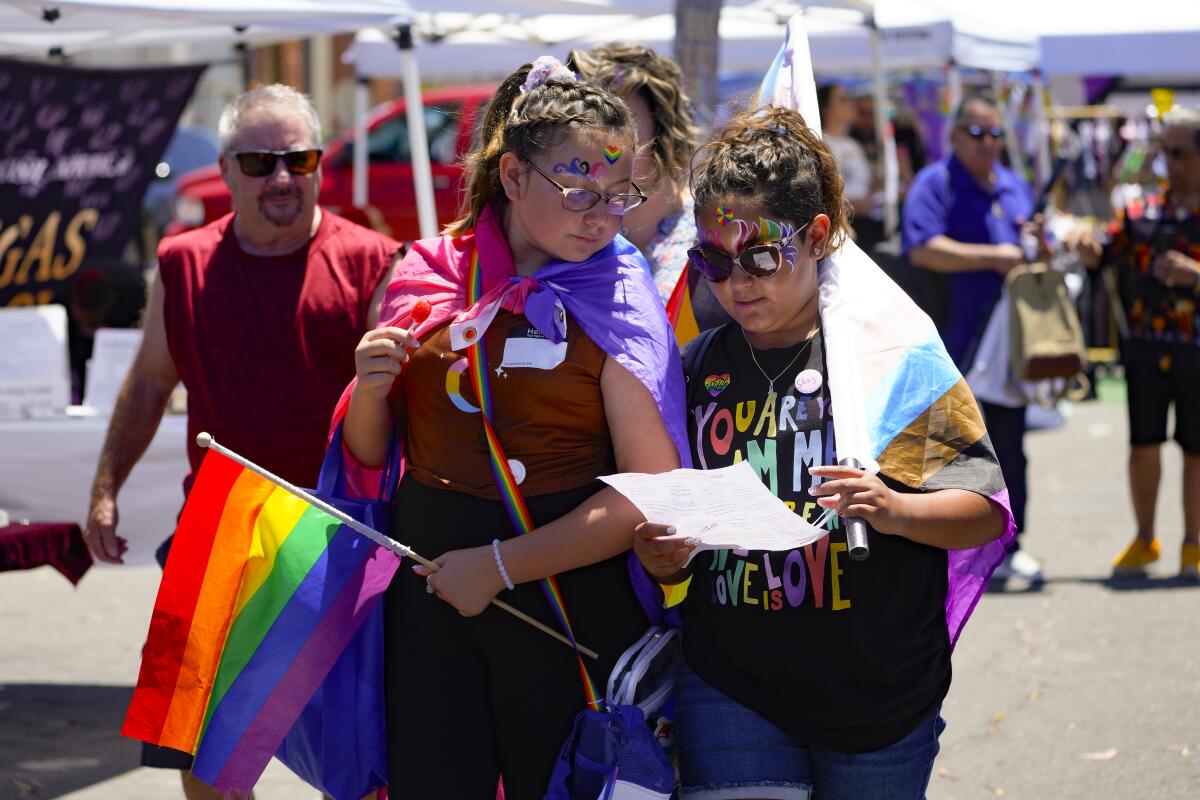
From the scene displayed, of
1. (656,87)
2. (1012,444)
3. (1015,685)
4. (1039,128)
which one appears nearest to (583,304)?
(656,87)

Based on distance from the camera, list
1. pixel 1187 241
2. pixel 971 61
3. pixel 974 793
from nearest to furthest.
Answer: pixel 974 793
pixel 1187 241
pixel 971 61

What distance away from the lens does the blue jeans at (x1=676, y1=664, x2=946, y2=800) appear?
250 cm

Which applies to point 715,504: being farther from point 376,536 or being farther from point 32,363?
point 32,363

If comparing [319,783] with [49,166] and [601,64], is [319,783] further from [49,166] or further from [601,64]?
[49,166]

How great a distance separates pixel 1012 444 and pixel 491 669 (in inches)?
176

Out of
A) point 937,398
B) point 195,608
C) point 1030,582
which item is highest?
point 937,398

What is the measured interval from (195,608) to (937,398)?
1392 mm

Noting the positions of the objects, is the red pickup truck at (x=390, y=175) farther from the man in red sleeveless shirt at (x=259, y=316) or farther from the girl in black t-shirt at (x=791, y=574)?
the girl in black t-shirt at (x=791, y=574)

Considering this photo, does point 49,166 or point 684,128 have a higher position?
point 684,128

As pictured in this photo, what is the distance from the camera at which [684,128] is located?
3.58 m

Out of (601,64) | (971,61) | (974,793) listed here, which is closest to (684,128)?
(601,64)

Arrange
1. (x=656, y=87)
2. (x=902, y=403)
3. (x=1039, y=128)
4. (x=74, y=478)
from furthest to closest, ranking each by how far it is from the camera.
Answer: (x=1039, y=128)
(x=74, y=478)
(x=656, y=87)
(x=902, y=403)

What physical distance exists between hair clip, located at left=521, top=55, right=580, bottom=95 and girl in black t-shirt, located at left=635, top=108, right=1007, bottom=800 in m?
0.30

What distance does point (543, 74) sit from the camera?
8.74ft
